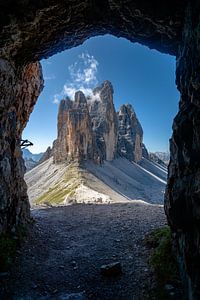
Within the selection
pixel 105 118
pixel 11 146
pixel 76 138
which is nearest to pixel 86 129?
pixel 76 138

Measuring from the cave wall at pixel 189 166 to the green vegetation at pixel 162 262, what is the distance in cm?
77

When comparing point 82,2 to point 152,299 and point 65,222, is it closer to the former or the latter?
point 152,299

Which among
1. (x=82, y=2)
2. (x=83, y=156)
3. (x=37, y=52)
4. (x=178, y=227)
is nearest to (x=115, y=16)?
(x=82, y=2)

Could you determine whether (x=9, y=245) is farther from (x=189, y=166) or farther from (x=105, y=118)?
(x=105, y=118)

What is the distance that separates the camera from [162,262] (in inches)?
512

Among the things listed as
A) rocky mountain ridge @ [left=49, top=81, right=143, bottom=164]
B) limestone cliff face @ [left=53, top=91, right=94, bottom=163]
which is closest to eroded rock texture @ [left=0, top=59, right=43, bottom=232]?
rocky mountain ridge @ [left=49, top=81, right=143, bottom=164]

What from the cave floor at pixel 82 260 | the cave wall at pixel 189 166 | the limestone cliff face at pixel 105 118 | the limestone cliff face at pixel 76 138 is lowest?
the cave floor at pixel 82 260

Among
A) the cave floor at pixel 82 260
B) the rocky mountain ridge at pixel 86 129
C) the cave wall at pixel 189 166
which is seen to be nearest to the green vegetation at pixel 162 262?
the cave floor at pixel 82 260

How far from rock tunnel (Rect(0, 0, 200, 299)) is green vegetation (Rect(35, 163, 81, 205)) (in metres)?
72.1

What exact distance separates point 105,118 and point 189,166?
6858 inches

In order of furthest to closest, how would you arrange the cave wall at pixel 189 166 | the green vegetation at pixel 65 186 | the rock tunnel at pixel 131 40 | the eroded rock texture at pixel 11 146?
the green vegetation at pixel 65 186, the eroded rock texture at pixel 11 146, the rock tunnel at pixel 131 40, the cave wall at pixel 189 166

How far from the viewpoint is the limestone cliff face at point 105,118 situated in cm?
17838

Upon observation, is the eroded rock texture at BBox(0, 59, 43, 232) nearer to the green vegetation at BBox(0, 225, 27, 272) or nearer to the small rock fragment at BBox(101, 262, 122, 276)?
the green vegetation at BBox(0, 225, 27, 272)

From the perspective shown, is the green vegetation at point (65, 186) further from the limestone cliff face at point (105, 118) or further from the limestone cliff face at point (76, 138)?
the limestone cliff face at point (105, 118)
